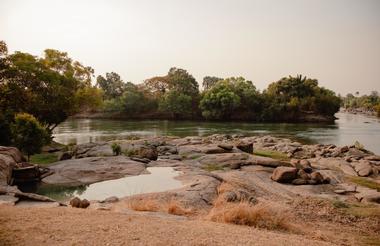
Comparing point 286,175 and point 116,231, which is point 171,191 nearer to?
point 116,231

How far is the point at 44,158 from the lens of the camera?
22.9 m

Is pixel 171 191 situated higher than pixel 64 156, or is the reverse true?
pixel 64 156

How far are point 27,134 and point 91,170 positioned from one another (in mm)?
5986

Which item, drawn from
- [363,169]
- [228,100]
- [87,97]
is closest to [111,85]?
[228,100]

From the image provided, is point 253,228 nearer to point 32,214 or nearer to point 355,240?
point 355,240

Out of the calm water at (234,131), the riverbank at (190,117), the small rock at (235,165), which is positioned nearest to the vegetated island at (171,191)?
the small rock at (235,165)

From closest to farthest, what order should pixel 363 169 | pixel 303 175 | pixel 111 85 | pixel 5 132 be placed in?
pixel 303 175, pixel 363 169, pixel 5 132, pixel 111 85

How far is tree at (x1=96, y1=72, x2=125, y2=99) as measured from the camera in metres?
101

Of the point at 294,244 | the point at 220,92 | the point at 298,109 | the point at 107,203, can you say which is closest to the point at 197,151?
the point at 107,203

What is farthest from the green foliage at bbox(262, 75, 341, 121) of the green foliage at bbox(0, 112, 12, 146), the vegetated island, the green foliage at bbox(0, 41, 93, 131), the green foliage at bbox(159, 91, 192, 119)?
the green foliage at bbox(0, 112, 12, 146)

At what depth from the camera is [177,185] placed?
1526 cm

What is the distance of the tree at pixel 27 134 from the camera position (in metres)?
20.5

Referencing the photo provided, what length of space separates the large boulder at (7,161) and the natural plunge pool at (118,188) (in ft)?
5.10

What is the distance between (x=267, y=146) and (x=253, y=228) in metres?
25.6
